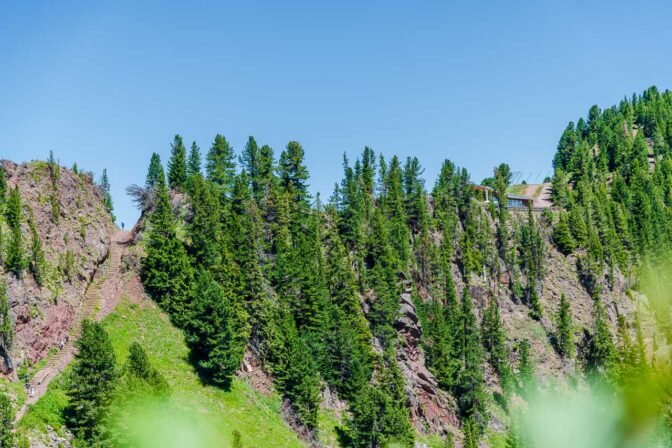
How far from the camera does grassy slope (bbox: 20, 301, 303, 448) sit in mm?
66500

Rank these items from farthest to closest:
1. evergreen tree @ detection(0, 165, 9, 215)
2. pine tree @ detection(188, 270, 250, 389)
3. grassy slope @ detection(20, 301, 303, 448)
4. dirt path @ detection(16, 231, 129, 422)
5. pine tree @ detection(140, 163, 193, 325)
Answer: pine tree @ detection(140, 163, 193, 325)
pine tree @ detection(188, 270, 250, 389)
evergreen tree @ detection(0, 165, 9, 215)
grassy slope @ detection(20, 301, 303, 448)
dirt path @ detection(16, 231, 129, 422)

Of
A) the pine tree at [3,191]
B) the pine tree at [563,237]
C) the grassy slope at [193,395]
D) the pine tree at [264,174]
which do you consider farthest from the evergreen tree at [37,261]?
the pine tree at [563,237]

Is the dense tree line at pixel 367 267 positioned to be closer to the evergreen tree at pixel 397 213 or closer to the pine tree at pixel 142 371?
the evergreen tree at pixel 397 213

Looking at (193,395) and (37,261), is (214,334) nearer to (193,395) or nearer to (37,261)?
(193,395)

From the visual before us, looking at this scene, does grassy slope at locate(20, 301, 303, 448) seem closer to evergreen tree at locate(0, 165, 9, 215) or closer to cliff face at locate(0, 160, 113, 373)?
cliff face at locate(0, 160, 113, 373)

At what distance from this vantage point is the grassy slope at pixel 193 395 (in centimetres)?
6650

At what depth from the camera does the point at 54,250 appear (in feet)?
245

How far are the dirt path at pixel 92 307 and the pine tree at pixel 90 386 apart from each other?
3554 mm

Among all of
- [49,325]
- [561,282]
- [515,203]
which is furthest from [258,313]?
[515,203]

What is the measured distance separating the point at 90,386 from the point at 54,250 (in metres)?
24.1

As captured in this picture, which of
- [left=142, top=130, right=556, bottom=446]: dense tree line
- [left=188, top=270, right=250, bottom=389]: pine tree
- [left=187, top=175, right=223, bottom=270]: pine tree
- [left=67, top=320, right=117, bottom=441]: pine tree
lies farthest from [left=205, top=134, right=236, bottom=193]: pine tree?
[left=67, top=320, right=117, bottom=441]: pine tree

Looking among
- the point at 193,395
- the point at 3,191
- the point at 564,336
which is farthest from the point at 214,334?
the point at 564,336

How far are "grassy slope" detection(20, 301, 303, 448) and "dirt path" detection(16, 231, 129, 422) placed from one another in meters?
1.30

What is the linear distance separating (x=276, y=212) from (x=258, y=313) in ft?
91.1
